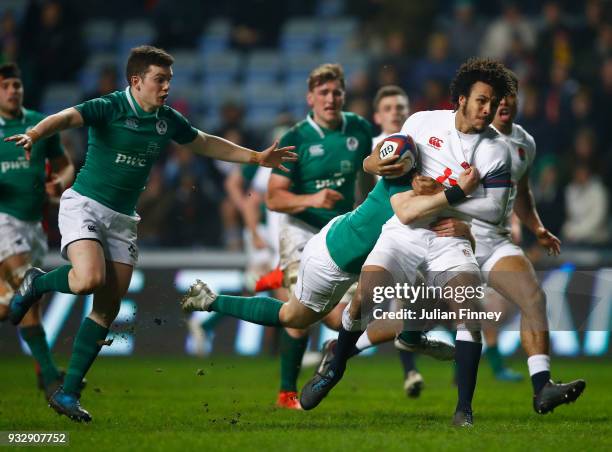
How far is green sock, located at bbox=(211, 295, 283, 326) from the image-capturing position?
7551mm

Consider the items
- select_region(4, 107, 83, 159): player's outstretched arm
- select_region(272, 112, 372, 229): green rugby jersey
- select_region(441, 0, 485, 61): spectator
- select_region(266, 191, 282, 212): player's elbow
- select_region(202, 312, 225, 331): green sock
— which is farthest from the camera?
select_region(441, 0, 485, 61): spectator

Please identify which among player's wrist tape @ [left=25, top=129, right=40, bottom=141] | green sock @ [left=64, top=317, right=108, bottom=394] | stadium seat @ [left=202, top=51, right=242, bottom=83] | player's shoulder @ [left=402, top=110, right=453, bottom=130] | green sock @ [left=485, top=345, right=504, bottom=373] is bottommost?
green sock @ [left=485, top=345, right=504, bottom=373]

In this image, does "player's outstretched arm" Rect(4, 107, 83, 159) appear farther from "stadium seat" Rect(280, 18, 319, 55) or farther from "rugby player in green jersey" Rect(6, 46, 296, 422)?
"stadium seat" Rect(280, 18, 319, 55)

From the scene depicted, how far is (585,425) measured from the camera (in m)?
7.20

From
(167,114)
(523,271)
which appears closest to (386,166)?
(523,271)

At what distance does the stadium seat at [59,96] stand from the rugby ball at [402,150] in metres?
11.0

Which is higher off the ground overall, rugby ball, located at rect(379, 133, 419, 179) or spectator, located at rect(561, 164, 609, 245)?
rugby ball, located at rect(379, 133, 419, 179)

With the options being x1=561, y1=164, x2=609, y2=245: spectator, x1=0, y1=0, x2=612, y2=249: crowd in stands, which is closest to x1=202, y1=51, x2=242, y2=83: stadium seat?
x1=0, y1=0, x2=612, y2=249: crowd in stands

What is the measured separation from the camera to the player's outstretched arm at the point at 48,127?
673cm

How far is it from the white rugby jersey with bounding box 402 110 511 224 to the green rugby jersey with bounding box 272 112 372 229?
6.22 ft

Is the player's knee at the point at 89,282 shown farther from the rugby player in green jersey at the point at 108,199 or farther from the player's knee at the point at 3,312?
the player's knee at the point at 3,312

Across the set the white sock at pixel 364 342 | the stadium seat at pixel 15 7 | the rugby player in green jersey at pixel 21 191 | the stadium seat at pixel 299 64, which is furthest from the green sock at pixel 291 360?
the stadium seat at pixel 15 7

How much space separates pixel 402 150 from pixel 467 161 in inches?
16.9

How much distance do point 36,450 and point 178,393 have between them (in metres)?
3.52
